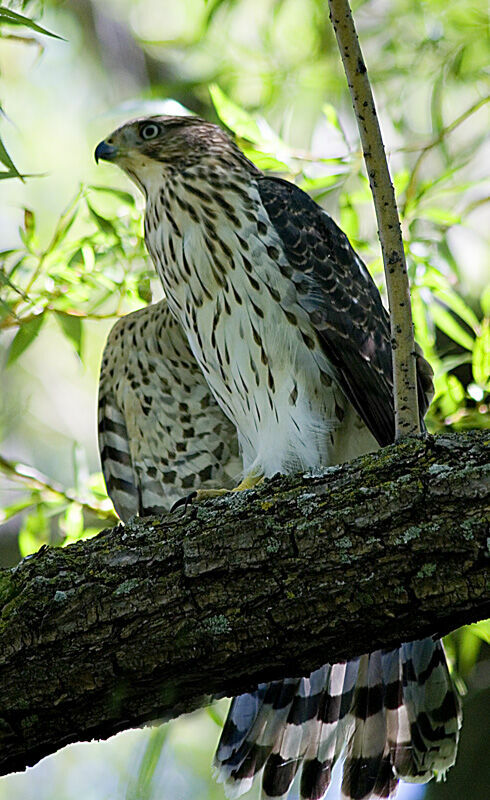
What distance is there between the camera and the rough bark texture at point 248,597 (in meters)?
2.09

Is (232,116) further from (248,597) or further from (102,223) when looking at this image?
(248,597)

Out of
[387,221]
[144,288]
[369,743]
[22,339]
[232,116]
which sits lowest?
[369,743]

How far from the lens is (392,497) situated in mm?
2158

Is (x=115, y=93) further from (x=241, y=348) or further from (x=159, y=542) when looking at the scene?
(x=159, y=542)

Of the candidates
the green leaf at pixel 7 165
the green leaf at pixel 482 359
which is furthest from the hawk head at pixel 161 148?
the green leaf at pixel 7 165

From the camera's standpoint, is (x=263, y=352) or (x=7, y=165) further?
(x=263, y=352)

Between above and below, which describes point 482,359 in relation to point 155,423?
below

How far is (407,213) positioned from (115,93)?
2.88 metres

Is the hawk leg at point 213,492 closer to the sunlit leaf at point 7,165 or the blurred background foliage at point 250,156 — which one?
the blurred background foliage at point 250,156

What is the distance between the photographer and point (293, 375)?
3348 millimetres

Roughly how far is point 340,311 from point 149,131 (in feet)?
3.73

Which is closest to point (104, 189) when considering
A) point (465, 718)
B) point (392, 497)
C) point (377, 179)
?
point (377, 179)

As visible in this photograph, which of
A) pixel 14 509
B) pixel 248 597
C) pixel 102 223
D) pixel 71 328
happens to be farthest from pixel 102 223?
pixel 248 597

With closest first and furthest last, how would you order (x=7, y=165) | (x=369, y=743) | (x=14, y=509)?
(x=7, y=165) → (x=369, y=743) → (x=14, y=509)
